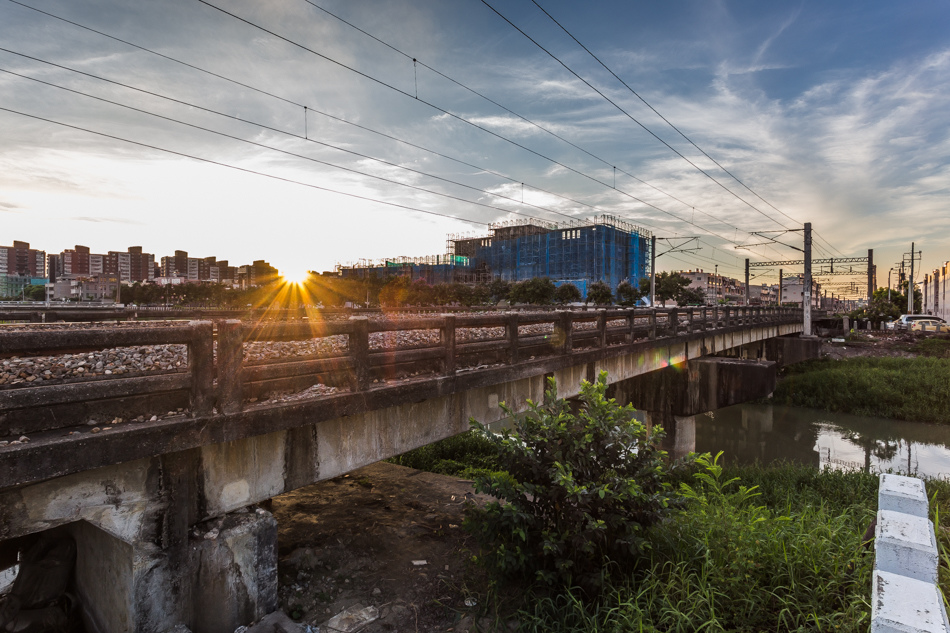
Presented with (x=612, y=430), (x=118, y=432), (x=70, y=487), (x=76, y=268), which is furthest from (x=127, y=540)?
(x=76, y=268)

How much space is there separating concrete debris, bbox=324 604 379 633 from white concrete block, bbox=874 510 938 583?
14.4ft

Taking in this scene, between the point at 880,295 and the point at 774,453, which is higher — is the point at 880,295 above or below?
above

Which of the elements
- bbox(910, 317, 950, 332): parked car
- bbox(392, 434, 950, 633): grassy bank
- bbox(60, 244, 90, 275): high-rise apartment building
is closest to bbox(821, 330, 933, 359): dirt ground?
bbox(910, 317, 950, 332): parked car

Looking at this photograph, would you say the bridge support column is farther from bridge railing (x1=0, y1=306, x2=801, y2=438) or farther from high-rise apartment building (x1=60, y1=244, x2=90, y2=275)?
high-rise apartment building (x1=60, y1=244, x2=90, y2=275)

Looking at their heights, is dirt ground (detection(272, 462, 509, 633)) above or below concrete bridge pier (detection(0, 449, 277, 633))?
below

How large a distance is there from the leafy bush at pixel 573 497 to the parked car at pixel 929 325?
55778 mm

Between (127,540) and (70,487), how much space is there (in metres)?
0.68

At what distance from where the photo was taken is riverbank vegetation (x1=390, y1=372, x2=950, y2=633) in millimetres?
4367

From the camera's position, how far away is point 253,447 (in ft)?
16.2

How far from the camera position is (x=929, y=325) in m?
46.4

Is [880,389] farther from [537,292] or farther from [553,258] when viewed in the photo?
Answer: [553,258]

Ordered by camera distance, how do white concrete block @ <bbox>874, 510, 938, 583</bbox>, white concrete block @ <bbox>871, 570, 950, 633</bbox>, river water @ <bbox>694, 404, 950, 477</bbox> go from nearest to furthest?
white concrete block @ <bbox>871, 570, 950, 633</bbox>, white concrete block @ <bbox>874, 510, 938, 583</bbox>, river water @ <bbox>694, 404, 950, 477</bbox>

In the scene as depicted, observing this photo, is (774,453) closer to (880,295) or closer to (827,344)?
(827,344)

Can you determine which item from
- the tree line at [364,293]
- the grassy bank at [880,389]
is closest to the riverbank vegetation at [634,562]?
the grassy bank at [880,389]
